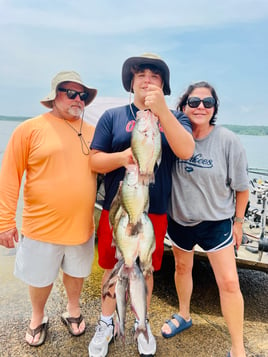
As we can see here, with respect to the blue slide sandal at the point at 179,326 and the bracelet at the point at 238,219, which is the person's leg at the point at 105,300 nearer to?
the blue slide sandal at the point at 179,326

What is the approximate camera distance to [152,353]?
252cm

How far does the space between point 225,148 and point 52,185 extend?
4.48ft

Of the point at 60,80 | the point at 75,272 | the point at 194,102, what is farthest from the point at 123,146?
the point at 75,272

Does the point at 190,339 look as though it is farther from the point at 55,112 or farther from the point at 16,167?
the point at 55,112

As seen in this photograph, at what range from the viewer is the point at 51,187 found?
2318mm

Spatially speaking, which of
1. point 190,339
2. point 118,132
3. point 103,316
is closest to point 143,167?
point 118,132

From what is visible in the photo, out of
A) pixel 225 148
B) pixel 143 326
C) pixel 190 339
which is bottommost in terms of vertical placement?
pixel 190 339

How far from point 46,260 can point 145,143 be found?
144cm

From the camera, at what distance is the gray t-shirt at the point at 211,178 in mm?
2262

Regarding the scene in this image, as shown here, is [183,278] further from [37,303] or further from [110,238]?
[37,303]

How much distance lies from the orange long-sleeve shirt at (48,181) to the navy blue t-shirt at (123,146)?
0.26 meters

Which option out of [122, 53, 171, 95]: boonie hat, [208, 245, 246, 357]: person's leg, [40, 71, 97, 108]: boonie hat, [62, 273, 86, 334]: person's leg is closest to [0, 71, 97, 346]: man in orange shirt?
[40, 71, 97, 108]: boonie hat

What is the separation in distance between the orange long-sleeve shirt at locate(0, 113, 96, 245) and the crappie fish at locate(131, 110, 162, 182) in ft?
2.95

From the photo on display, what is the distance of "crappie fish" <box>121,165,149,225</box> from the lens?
1.65m
